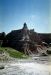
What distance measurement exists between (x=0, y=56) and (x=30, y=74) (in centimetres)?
786

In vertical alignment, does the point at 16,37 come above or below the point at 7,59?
above

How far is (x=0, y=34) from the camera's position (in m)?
43.0

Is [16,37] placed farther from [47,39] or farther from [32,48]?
[47,39]

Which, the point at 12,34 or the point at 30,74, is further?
the point at 12,34

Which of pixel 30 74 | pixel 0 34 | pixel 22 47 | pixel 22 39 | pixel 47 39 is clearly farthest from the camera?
pixel 47 39

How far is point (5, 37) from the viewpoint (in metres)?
41.5

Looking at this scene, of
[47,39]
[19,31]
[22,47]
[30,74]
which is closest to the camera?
[30,74]

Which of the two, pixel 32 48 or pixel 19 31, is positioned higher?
pixel 19 31

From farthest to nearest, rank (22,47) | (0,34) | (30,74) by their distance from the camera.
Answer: (0,34) < (22,47) < (30,74)

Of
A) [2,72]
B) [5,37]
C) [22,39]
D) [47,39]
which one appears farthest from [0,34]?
[2,72]

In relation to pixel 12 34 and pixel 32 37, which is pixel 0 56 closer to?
pixel 12 34

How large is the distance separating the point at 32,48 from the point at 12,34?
5.39m

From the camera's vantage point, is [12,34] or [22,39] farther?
[12,34]

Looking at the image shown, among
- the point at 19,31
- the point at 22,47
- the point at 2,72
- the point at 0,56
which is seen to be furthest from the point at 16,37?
the point at 2,72
